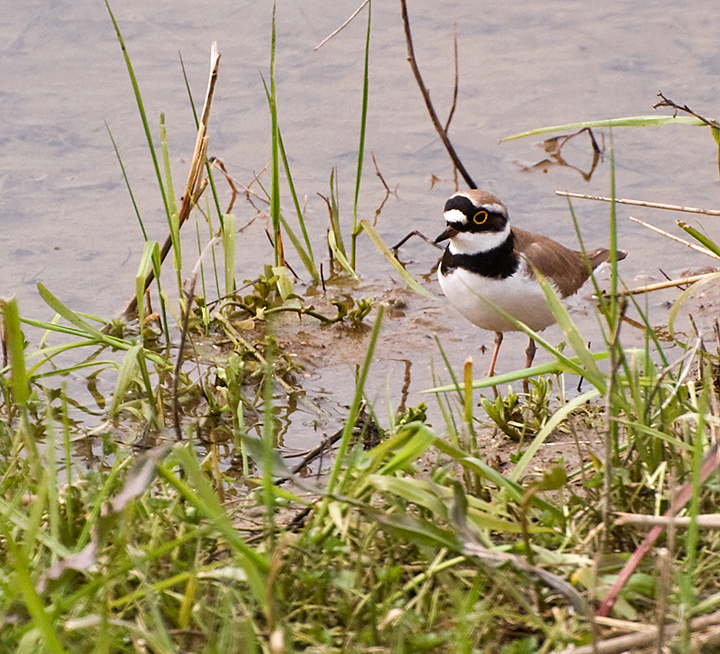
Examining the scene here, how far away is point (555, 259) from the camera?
6070 mm

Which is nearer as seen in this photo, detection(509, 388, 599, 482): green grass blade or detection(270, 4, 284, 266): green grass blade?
detection(509, 388, 599, 482): green grass blade

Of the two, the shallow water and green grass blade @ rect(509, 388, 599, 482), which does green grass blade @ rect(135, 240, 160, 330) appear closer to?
the shallow water

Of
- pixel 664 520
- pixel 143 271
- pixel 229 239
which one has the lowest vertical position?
pixel 229 239

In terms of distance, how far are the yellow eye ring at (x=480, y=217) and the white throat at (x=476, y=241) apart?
8 cm

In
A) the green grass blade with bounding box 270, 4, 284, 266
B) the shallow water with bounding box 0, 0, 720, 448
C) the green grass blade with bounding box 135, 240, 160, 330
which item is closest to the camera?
the green grass blade with bounding box 135, 240, 160, 330

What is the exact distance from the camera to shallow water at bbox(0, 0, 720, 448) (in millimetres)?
6496

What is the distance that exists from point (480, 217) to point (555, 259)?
603 millimetres

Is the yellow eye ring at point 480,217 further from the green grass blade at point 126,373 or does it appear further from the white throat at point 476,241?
the green grass blade at point 126,373

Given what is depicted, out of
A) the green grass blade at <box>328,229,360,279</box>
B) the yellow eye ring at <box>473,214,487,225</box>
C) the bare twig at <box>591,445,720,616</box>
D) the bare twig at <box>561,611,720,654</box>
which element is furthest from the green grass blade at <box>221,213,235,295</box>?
the bare twig at <box>561,611,720,654</box>

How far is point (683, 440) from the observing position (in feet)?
10.3

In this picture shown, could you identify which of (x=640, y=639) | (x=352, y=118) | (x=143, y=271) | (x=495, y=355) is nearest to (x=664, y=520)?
(x=640, y=639)

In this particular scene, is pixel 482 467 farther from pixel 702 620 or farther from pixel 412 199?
pixel 412 199

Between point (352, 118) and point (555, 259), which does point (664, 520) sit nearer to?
point (555, 259)

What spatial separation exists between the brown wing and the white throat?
160 millimetres
